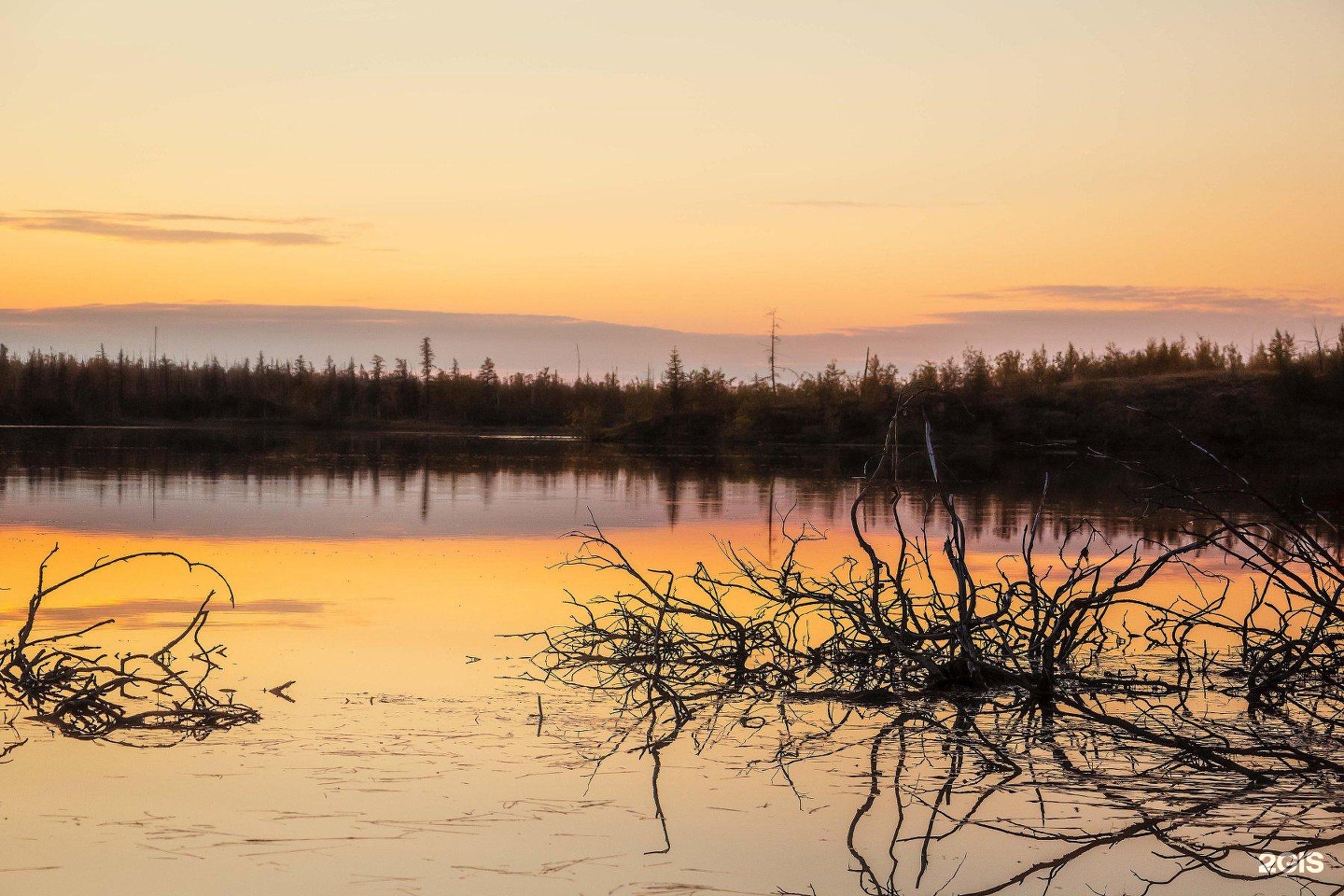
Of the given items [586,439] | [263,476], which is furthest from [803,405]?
[263,476]

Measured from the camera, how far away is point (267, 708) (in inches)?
271

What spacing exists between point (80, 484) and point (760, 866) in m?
21.0

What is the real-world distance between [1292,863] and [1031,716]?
7.49 feet

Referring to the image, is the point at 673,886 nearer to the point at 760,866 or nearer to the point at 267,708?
the point at 760,866

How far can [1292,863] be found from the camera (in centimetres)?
470

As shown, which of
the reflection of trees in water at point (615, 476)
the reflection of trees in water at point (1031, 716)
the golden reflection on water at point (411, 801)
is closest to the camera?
the golden reflection on water at point (411, 801)

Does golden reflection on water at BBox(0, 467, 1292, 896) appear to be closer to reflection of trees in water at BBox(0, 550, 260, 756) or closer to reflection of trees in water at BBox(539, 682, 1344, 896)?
reflection of trees in water at BBox(539, 682, 1344, 896)

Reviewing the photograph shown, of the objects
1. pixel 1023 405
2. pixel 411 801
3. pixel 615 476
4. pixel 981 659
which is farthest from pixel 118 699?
pixel 1023 405

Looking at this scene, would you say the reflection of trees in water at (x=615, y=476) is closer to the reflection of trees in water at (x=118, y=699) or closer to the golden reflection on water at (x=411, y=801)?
the golden reflection on water at (x=411, y=801)

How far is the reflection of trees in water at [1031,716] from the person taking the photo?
16.3 ft

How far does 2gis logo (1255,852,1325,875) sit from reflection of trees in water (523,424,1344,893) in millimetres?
15

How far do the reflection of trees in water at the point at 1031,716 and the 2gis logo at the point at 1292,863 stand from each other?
0.6 inches

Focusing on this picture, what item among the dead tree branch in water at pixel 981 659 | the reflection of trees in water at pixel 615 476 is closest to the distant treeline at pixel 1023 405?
the reflection of trees in water at pixel 615 476

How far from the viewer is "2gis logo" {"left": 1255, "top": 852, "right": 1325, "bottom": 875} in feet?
15.3
